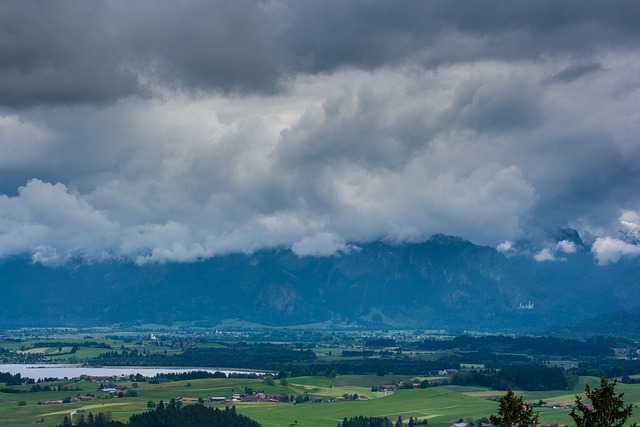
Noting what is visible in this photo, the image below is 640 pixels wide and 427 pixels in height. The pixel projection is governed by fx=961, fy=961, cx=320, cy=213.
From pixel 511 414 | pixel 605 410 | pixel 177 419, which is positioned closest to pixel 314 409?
pixel 177 419

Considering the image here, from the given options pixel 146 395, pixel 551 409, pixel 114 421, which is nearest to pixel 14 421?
pixel 114 421

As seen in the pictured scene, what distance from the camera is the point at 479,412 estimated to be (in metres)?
173

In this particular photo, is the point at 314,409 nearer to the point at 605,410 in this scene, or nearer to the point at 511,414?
the point at 511,414

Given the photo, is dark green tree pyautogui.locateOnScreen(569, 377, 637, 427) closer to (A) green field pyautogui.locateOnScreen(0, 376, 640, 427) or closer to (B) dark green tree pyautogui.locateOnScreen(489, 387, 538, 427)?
(B) dark green tree pyautogui.locateOnScreen(489, 387, 538, 427)

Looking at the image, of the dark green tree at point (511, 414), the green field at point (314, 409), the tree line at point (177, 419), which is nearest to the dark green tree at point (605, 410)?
the dark green tree at point (511, 414)

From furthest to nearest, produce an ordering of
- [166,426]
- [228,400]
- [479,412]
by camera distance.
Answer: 1. [228,400]
2. [479,412]
3. [166,426]

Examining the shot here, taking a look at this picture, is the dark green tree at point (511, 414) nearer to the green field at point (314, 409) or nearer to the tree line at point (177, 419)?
the tree line at point (177, 419)

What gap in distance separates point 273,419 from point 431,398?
46.0m

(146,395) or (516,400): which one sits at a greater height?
(146,395)

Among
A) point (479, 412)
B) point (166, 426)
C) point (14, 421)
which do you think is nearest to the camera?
point (166, 426)

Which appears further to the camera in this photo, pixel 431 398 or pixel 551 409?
pixel 431 398

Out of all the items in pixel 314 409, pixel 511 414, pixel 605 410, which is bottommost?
pixel 605 410

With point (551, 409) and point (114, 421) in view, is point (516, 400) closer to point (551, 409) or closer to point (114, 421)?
point (114, 421)

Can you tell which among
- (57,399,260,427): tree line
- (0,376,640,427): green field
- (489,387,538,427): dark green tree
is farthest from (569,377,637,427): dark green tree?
(0,376,640,427): green field
